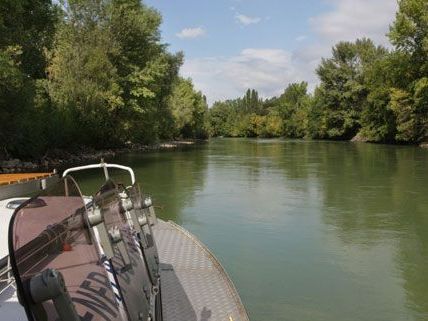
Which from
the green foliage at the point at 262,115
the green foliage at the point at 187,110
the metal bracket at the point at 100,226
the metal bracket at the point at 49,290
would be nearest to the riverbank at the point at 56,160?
the metal bracket at the point at 100,226

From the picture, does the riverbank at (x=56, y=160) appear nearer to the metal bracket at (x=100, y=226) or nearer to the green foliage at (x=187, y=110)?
the metal bracket at (x=100, y=226)

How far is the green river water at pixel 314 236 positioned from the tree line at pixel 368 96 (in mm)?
26597

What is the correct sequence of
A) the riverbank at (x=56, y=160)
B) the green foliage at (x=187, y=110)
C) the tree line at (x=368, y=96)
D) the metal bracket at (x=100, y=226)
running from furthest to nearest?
the green foliage at (x=187, y=110)
the tree line at (x=368, y=96)
the riverbank at (x=56, y=160)
the metal bracket at (x=100, y=226)

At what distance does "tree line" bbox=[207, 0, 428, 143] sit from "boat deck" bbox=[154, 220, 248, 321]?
4175cm

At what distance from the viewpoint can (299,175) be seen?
24.5m

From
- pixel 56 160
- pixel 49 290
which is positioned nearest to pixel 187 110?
pixel 56 160

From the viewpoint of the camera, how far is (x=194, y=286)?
6074 mm

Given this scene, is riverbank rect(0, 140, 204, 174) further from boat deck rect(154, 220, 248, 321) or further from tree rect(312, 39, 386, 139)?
tree rect(312, 39, 386, 139)

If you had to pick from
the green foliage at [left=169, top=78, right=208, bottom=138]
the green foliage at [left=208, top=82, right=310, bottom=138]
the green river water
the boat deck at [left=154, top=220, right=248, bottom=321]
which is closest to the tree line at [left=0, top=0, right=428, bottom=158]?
the green foliage at [left=169, top=78, right=208, bottom=138]

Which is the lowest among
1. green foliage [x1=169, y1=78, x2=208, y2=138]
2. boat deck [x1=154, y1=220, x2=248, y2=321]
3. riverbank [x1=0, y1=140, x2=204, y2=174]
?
boat deck [x1=154, y1=220, x2=248, y2=321]

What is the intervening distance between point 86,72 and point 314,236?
85.7 ft

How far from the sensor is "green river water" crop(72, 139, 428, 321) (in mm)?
7734

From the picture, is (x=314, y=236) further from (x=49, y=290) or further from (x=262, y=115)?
(x=262, y=115)

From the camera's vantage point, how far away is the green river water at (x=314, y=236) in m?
7.73
